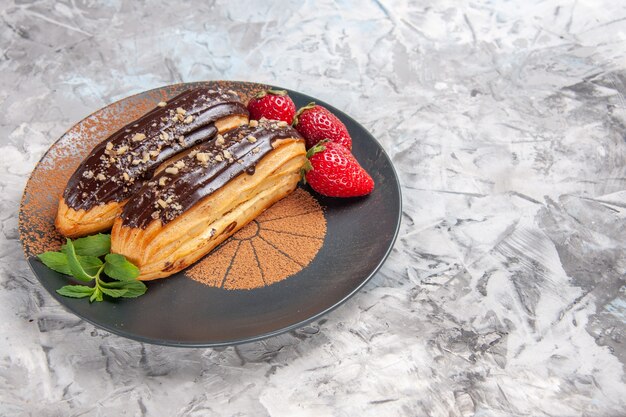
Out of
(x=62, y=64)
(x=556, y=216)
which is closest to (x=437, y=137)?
(x=556, y=216)

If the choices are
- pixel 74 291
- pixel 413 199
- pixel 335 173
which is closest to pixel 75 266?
pixel 74 291

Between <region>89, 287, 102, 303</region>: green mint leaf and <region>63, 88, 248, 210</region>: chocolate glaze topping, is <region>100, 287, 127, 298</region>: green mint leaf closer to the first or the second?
<region>89, 287, 102, 303</region>: green mint leaf

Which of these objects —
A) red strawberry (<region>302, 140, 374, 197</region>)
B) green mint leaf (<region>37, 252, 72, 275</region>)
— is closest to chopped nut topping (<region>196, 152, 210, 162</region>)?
red strawberry (<region>302, 140, 374, 197</region>)

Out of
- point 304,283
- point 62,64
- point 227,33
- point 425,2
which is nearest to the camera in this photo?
point 304,283


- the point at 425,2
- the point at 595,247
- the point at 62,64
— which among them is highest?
the point at 62,64

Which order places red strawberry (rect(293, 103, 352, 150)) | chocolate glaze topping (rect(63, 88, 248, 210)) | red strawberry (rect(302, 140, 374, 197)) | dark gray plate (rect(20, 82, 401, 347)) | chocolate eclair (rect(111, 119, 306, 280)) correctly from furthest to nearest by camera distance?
red strawberry (rect(293, 103, 352, 150)) < red strawberry (rect(302, 140, 374, 197)) < chocolate glaze topping (rect(63, 88, 248, 210)) < chocolate eclair (rect(111, 119, 306, 280)) < dark gray plate (rect(20, 82, 401, 347))

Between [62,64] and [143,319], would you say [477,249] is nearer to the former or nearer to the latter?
[143,319]

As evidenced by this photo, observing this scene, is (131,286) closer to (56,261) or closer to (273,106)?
(56,261)
